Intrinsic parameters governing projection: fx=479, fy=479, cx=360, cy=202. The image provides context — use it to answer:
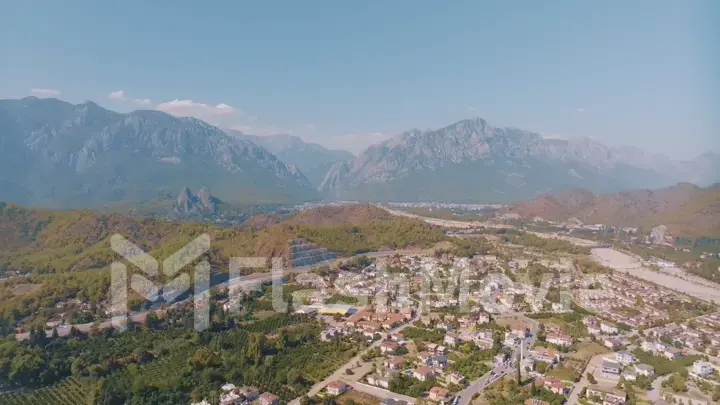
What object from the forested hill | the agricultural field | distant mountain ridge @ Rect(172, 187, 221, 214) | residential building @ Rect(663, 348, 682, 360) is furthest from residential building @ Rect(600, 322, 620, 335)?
distant mountain ridge @ Rect(172, 187, 221, 214)

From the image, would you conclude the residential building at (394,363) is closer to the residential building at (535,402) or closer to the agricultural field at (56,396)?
the residential building at (535,402)

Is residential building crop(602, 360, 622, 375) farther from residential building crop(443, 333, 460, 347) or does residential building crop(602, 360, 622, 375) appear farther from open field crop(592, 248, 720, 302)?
open field crop(592, 248, 720, 302)

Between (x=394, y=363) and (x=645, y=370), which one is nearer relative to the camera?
(x=645, y=370)

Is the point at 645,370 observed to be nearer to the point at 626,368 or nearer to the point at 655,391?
the point at 626,368

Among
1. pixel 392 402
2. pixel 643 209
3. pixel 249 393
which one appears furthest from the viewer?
pixel 643 209

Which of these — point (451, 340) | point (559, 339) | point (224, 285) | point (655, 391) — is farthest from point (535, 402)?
point (224, 285)

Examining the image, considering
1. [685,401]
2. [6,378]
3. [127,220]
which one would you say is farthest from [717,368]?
[127,220]

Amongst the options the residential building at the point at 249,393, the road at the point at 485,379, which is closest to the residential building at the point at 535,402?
the road at the point at 485,379

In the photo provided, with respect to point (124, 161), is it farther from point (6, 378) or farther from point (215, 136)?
point (6, 378)
